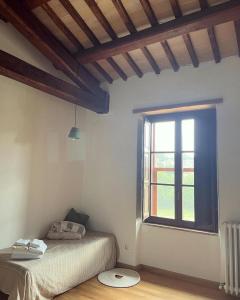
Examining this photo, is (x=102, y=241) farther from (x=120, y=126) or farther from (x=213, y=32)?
(x=213, y=32)

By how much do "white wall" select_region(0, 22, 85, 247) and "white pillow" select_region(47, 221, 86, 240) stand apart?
17 cm

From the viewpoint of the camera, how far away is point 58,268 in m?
2.76

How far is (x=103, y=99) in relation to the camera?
4.01 metres

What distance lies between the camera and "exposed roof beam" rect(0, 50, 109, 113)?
266cm

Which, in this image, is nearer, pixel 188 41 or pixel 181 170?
pixel 188 41

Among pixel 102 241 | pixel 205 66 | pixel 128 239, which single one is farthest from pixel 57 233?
pixel 205 66

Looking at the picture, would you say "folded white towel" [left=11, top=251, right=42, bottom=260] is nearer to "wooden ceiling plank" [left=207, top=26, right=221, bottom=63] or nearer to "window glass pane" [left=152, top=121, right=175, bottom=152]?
"window glass pane" [left=152, top=121, right=175, bottom=152]

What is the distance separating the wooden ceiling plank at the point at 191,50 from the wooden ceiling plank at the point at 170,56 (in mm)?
231

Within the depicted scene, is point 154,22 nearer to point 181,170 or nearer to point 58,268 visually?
point 181,170

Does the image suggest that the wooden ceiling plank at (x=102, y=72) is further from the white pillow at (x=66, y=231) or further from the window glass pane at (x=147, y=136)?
the white pillow at (x=66, y=231)

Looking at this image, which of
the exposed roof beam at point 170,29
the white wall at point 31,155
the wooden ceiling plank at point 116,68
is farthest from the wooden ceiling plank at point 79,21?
the white wall at point 31,155

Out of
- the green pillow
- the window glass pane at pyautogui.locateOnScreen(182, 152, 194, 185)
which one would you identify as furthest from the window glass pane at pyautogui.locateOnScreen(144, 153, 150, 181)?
the green pillow

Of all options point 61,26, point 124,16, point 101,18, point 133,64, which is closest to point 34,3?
point 61,26

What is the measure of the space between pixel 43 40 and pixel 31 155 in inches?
59.6
